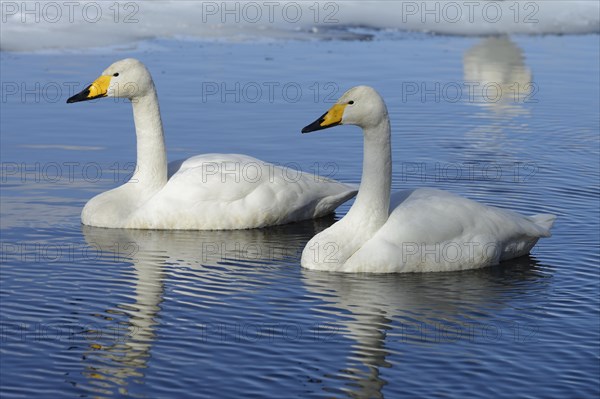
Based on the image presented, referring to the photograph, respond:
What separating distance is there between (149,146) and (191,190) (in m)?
0.74

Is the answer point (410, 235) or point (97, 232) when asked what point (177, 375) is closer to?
point (410, 235)

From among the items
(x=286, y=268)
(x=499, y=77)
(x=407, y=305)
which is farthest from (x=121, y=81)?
(x=499, y=77)

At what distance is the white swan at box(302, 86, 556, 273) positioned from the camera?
35.0ft

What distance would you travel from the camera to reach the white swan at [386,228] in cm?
1068

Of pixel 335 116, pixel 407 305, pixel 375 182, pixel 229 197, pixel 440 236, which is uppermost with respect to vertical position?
pixel 335 116

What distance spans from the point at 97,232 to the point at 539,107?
8.12m

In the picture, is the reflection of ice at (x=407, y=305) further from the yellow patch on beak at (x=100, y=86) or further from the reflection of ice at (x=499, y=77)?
the reflection of ice at (x=499, y=77)

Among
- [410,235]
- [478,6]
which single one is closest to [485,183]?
[410,235]

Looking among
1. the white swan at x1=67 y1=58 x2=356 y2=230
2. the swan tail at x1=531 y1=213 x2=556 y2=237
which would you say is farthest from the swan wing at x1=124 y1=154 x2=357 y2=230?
the swan tail at x1=531 y1=213 x2=556 y2=237

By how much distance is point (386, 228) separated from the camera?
422 inches

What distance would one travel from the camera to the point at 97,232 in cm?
1212

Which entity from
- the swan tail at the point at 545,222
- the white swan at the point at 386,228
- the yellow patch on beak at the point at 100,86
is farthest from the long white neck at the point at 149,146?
the swan tail at the point at 545,222

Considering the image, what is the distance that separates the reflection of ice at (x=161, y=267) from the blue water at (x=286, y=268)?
3 cm

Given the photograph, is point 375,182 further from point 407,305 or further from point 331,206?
point 331,206
